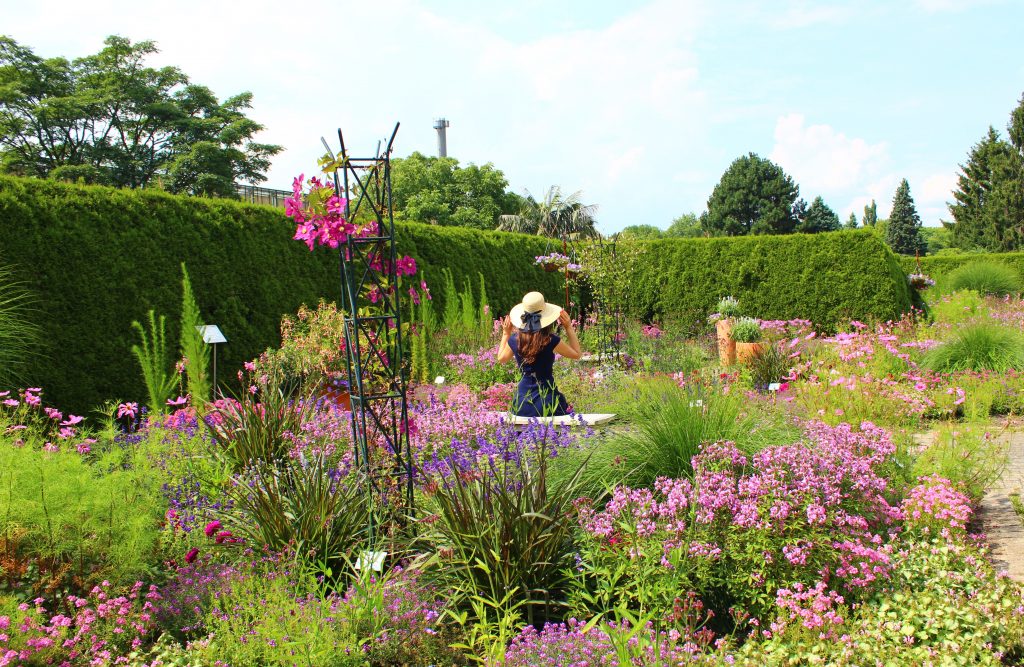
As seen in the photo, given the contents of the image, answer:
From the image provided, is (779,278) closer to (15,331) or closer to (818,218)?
(15,331)

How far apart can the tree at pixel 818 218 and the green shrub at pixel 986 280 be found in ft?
96.7

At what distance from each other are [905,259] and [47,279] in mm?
24183

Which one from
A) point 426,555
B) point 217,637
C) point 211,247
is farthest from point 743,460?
point 211,247

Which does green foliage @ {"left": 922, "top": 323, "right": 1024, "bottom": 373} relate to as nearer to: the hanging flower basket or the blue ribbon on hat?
the blue ribbon on hat

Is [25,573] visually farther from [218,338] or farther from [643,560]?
[218,338]

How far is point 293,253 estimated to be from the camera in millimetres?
10312

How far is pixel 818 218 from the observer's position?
48.5 metres

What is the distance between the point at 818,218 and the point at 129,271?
47.7 m

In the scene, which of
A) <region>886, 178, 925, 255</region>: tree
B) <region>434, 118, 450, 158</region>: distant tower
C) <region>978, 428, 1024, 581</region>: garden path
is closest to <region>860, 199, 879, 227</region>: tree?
<region>886, 178, 925, 255</region>: tree

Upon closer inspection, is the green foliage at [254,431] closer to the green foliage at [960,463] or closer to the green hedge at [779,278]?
the green foliage at [960,463]

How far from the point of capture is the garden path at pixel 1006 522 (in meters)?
3.77

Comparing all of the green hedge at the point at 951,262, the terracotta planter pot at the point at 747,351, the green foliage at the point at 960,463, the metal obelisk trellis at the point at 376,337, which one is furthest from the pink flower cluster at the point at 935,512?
the green hedge at the point at 951,262

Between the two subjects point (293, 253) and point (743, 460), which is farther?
point (293, 253)

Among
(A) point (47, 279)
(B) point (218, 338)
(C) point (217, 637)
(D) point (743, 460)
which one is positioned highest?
(A) point (47, 279)
